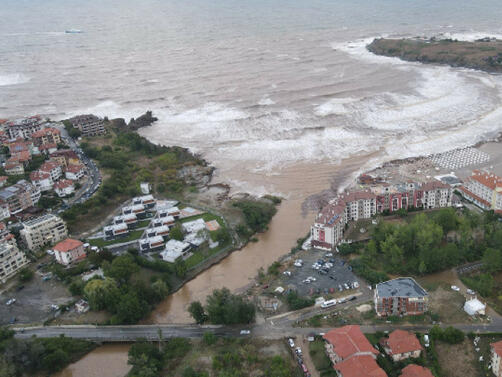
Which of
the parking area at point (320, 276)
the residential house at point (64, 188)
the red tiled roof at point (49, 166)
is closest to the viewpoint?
the parking area at point (320, 276)

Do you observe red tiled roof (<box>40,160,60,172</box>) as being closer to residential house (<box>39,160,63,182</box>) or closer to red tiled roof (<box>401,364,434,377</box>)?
residential house (<box>39,160,63,182</box>)

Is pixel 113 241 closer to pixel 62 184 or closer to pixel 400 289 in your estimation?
pixel 62 184

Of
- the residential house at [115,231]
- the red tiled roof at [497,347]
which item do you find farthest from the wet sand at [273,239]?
the red tiled roof at [497,347]

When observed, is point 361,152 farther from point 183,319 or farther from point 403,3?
point 403,3

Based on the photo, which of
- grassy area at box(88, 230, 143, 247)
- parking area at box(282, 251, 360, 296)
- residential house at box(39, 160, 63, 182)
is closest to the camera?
parking area at box(282, 251, 360, 296)

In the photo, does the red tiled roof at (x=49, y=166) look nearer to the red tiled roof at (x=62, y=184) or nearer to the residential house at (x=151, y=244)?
the red tiled roof at (x=62, y=184)

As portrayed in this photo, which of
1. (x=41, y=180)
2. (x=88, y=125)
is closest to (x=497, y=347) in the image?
(x=41, y=180)

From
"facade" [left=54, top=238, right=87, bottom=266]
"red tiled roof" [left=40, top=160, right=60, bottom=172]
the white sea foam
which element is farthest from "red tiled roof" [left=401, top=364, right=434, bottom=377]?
the white sea foam

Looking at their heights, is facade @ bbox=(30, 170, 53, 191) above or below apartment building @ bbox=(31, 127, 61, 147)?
below
